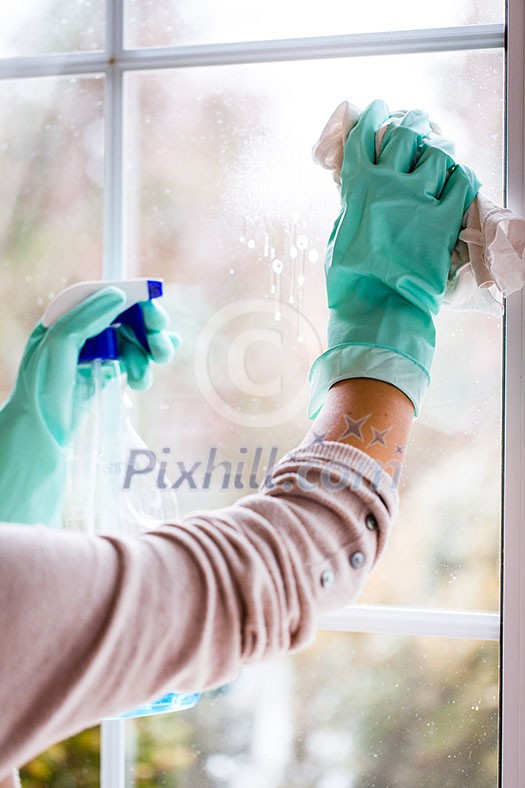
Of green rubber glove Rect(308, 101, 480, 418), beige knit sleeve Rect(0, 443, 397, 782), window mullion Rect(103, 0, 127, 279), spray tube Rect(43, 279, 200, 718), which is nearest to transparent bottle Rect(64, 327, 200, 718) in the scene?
spray tube Rect(43, 279, 200, 718)

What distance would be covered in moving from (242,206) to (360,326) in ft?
0.99

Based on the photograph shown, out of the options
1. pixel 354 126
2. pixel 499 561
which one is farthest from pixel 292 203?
pixel 499 561

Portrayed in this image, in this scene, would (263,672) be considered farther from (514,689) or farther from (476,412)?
(476,412)

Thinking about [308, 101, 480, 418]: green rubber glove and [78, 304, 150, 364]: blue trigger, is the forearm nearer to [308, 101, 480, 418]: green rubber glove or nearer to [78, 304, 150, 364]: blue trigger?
[308, 101, 480, 418]: green rubber glove

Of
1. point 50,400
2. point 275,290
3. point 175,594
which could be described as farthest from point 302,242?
point 175,594

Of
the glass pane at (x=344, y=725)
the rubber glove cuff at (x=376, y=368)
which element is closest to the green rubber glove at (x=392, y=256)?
the rubber glove cuff at (x=376, y=368)

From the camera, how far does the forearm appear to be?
0.64m

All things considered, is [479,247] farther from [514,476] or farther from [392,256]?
[514,476]

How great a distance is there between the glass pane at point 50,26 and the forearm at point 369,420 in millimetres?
578

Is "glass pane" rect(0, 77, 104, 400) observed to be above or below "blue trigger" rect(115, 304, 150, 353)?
above

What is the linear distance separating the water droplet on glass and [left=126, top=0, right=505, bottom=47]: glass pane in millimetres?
227

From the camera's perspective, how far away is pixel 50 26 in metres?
1.00

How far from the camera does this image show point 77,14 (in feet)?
3.27

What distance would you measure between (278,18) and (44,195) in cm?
35
